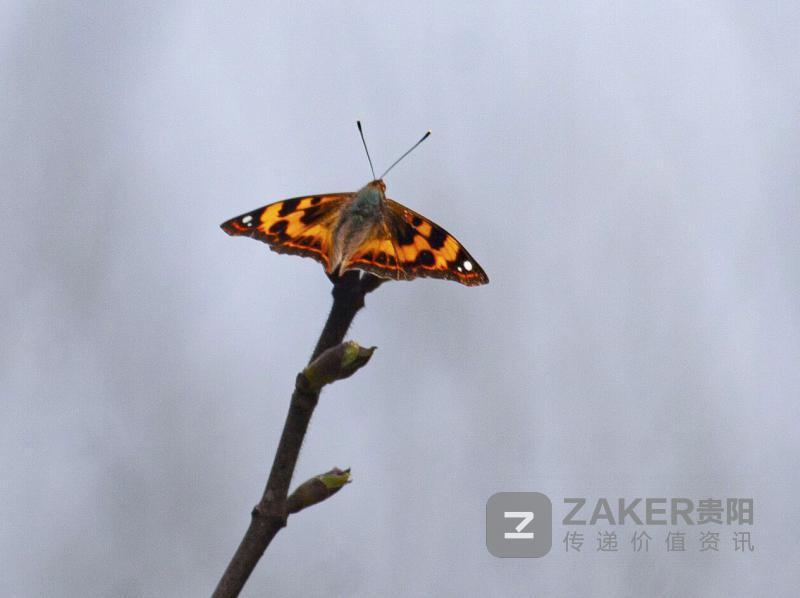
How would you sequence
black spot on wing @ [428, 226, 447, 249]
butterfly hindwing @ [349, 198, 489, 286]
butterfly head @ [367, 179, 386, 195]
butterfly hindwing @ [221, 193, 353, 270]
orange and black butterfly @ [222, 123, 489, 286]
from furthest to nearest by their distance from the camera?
butterfly head @ [367, 179, 386, 195] < black spot on wing @ [428, 226, 447, 249] < butterfly hindwing @ [221, 193, 353, 270] < orange and black butterfly @ [222, 123, 489, 286] < butterfly hindwing @ [349, 198, 489, 286]

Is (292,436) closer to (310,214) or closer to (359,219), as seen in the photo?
(359,219)

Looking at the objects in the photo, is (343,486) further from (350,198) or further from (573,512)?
(573,512)

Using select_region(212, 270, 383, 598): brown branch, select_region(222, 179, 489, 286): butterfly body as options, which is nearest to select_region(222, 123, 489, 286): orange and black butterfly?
select_region(222, 179, 489, 286): butterfly body

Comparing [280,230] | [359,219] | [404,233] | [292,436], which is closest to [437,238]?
[404,233]

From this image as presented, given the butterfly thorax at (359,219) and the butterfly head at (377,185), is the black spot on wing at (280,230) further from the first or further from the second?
the butterfly head at (377,185)

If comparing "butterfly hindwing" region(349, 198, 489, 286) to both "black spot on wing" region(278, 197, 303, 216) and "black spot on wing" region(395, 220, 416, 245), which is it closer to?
"black spot on wing" region(395, 220, 416, 245)

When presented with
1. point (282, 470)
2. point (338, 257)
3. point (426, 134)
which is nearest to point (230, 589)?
point (282, 470)

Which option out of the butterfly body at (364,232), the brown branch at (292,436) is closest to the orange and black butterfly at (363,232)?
the butterfly body at (364,232)
